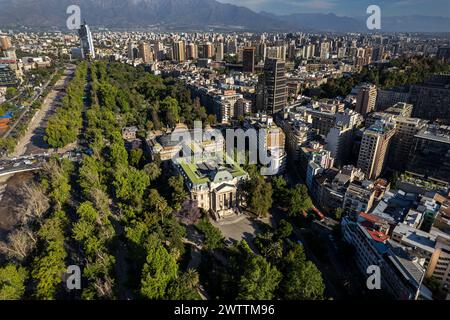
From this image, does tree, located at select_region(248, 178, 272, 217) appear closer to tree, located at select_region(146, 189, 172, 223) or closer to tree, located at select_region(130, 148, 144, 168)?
tree, located at select_region(146, 189, 172, 223)

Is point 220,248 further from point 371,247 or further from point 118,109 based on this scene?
point 118,109

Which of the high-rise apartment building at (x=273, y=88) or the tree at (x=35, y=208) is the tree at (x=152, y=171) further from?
the high-rise apartment building at (x=273, y=88)

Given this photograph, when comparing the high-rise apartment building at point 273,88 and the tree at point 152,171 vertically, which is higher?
the high-rise apartment building at point 273,88

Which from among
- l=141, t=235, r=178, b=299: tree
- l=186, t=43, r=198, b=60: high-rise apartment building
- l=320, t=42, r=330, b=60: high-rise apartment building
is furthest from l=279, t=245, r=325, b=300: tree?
l=320, t=42, r=330, b=60: high-rise apartment building

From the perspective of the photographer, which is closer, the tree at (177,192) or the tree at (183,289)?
the tree at (183,289)

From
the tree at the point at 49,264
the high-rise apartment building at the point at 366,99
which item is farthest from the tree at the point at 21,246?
the high-rise apartment building at the point at 366,99

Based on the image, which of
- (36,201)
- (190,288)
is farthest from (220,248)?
(36,201)

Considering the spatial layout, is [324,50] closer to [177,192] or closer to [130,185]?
[177,192]
